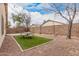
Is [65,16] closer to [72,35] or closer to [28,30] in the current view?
[72,35]

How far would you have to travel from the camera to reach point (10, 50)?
2.17 metres

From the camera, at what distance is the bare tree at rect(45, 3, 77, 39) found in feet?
7.11

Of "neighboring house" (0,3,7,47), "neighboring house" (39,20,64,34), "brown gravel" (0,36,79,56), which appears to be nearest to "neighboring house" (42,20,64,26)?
"neighboring house" (39,20,64,34)

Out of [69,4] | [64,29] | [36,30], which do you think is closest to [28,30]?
[36,30]

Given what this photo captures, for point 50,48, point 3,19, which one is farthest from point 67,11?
point 3,19

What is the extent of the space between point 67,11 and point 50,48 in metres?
0.43

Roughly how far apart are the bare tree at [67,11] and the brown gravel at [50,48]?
86mm

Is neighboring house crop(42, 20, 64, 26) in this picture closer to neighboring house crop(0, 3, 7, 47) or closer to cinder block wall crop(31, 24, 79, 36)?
cinder block wall crop(31, 24, 79, 36)

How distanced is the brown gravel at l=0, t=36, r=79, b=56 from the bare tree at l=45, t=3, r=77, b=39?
9cm

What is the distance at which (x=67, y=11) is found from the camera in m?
2.17

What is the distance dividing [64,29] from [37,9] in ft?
1.16

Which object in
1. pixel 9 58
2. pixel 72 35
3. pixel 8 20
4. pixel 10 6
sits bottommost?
pixel 9 58

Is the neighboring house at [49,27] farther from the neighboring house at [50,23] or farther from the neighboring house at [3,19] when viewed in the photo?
the neighboring house at [3,19]

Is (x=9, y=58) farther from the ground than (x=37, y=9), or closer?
closer
